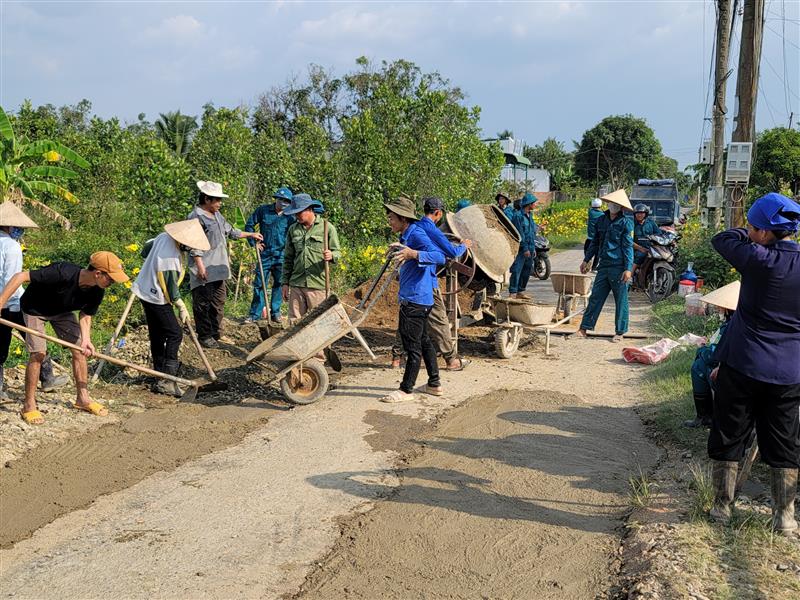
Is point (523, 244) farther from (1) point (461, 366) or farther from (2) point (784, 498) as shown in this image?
(2) point (784, 498)

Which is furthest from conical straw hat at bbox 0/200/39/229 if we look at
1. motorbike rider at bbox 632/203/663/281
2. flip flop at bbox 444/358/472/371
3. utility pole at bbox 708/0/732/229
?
utility pole at bbox 708/0/732/229

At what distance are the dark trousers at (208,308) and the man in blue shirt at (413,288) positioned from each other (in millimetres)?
2634

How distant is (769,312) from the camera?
13.1ft

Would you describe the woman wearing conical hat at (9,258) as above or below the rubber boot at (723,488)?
above

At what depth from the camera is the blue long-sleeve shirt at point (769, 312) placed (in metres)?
3.93

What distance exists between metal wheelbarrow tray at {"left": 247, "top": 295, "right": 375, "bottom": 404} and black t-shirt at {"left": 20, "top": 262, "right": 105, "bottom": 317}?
1.46 m

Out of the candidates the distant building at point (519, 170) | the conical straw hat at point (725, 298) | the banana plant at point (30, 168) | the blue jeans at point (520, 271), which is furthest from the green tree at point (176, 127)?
the conical straw hat at point (725, 298)

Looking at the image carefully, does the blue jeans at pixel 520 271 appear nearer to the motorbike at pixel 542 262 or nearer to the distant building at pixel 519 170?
the motorbike at pixel 542 262

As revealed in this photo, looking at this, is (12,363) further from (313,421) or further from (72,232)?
(72,232)

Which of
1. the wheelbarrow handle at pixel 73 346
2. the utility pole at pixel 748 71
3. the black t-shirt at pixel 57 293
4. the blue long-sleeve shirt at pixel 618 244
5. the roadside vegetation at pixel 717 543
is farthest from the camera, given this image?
the utility pole at pixel 748 71

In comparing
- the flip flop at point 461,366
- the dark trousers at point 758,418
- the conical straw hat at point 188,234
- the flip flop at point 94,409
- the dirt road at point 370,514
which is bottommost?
the dirt road at point 370,514

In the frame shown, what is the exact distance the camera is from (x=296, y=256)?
26.3 feet

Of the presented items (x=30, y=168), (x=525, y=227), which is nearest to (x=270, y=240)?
(x=525, y=227)

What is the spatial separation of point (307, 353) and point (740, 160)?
864 cm
